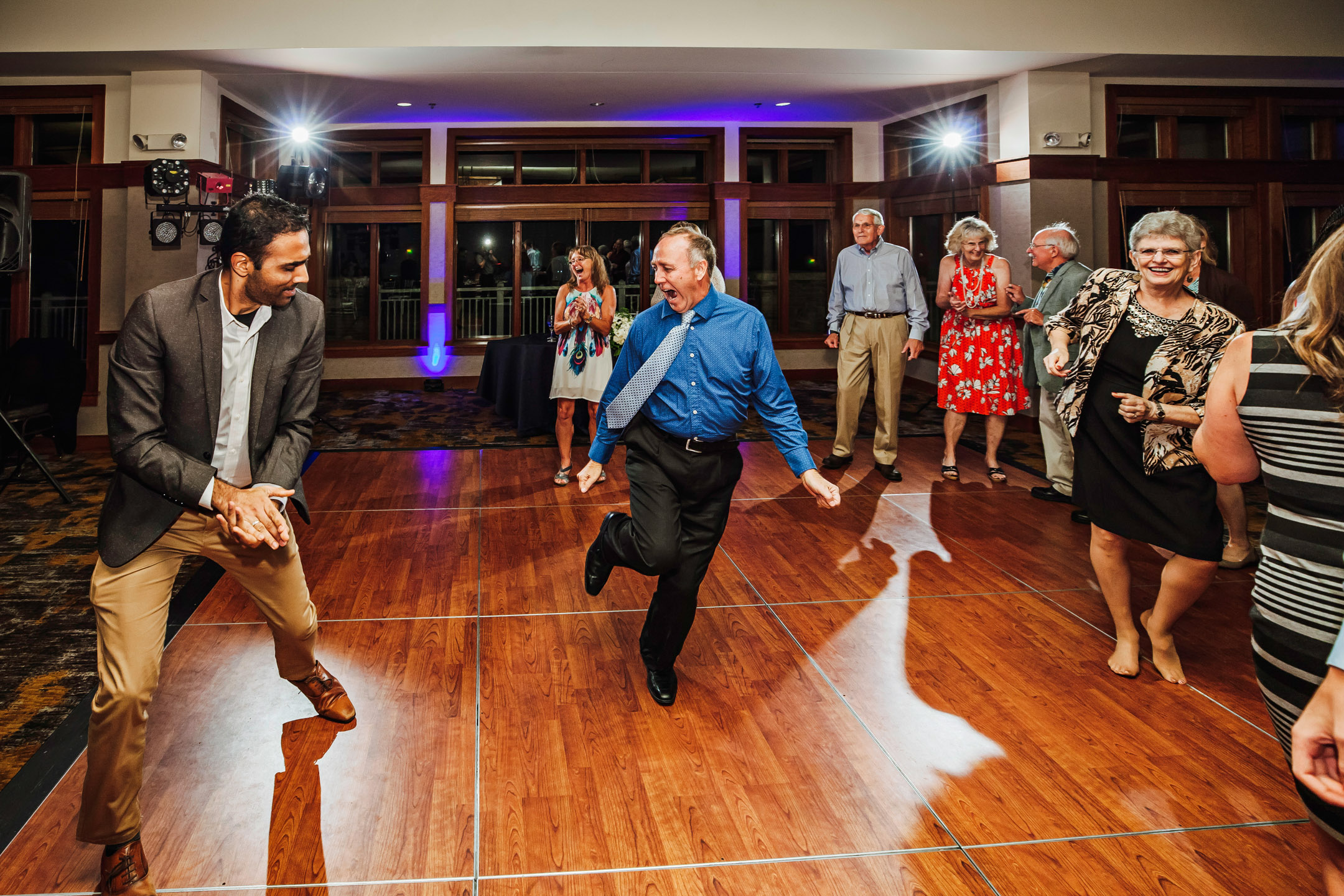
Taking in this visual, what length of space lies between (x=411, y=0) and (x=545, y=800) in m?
6.48

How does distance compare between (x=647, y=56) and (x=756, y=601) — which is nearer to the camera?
(x=756, y=601)

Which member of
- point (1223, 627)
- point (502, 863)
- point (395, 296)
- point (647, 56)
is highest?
point (647, 56)

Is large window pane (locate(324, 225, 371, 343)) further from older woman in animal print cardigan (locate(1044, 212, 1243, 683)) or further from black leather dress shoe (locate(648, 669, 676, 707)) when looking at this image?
older woman in animal print cardigan (locate(1044, 212, 1243, 683))

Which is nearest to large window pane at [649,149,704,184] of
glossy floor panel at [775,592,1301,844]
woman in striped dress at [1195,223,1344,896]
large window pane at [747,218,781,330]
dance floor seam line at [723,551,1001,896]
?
large window pane at [747,218,781,330]

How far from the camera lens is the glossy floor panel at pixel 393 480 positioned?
578 centimetres

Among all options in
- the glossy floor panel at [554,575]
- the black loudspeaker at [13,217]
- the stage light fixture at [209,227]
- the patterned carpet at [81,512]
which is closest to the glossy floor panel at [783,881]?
the patterned carpet at [81,512]

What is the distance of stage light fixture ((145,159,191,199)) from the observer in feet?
25.3

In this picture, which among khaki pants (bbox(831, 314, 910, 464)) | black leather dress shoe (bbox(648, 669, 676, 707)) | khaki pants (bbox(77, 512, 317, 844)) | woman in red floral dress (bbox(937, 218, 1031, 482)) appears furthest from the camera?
khaki pants (bbox(831, 314, 910, 464))

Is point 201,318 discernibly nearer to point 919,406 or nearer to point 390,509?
point 390,509

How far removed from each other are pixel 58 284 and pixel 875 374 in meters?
7.13

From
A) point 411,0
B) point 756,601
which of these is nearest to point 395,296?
point 411,0

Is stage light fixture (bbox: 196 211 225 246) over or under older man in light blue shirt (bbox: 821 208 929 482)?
over

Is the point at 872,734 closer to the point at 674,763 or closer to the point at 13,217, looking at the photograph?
the point at 674,763

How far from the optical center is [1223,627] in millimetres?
3676
